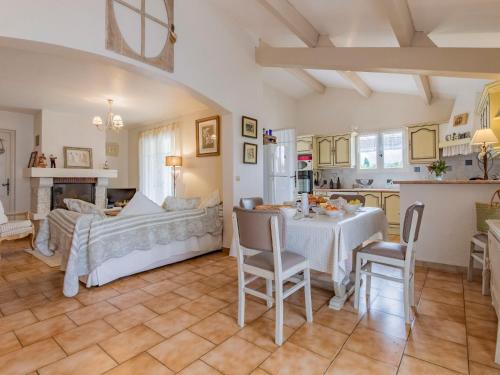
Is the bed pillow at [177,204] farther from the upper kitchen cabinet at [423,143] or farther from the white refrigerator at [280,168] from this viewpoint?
the upper kitchen cabinet at [423,143]

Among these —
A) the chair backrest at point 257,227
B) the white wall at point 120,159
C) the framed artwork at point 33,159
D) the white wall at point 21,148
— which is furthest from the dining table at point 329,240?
the white wall at point 120,159

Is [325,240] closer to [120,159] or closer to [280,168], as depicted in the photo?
[280,168]

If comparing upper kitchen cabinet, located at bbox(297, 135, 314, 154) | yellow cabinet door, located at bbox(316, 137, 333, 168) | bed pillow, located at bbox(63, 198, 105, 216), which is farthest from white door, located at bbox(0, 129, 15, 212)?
yellow cabinet door, located at bbox(316, 137, 333, 168)

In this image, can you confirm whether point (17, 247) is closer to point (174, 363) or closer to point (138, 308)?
point (138, 308)

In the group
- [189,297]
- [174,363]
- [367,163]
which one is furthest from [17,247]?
[367,163]

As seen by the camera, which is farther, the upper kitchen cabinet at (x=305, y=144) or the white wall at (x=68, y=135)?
the upper kitchen cabinet at (x=305, y=144)

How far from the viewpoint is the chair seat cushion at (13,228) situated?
378 centimetres

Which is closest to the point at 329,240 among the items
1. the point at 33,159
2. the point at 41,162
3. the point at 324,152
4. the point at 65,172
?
the point at 324,152

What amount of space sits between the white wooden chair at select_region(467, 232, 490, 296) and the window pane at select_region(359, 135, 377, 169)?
3.35 metres

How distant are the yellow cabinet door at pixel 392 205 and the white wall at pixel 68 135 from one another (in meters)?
6.19

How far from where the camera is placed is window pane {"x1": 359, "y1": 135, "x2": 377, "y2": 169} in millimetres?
6105

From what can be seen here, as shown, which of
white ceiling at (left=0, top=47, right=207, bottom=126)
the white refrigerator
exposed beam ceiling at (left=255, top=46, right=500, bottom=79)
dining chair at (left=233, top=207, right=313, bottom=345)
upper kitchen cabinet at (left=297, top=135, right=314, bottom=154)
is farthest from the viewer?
upper kitchen cabinet at (left=297, top=135, right=314, bottom=154)

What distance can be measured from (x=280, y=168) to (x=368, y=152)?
209cm

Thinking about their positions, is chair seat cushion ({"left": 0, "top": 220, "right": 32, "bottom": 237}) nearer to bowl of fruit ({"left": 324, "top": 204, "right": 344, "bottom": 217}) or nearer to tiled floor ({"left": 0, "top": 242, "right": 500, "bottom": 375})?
tiled floor ({"left": 0, "top": 242, "right": 500, "bottom": 375})
